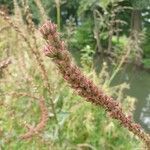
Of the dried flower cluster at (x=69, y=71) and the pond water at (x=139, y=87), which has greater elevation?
the dried flower cluster at (x=69, y=71)

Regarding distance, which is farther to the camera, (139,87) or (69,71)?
(139,87)

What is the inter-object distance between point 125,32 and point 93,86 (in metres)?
29.5

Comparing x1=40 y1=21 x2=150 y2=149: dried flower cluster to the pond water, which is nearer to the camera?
x1=40 y1=21 x2=150 y2=149: dried flower cluster

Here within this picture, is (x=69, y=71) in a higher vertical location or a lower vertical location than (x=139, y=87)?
higher

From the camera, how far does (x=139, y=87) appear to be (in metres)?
21.3

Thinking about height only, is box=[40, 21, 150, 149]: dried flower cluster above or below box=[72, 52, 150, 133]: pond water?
above

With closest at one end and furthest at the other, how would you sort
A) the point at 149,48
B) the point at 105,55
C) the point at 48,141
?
1. the point at 48,141
2. the point at 105,55
3. the point at 149,48

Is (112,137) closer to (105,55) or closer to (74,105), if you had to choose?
(74,105)

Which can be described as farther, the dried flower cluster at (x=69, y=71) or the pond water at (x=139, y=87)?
the pond water at (x=139, y=87)

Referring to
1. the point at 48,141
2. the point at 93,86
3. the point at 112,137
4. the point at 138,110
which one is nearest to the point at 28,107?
the point at 112,137

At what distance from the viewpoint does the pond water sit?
614 inches

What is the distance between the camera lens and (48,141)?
3.26 meters

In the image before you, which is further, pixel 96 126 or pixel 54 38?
pixel 96 126

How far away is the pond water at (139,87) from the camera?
15602 mm
